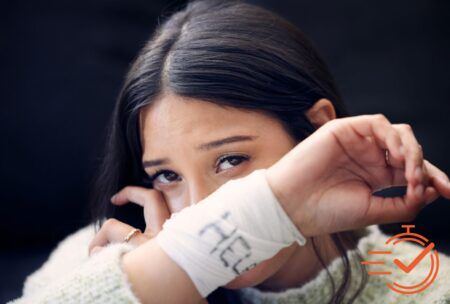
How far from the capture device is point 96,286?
0.69m

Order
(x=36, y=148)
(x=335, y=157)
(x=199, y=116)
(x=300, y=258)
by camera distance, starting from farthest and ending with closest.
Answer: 1. (x=36, y=148)
2. (x=300, y=258)
3. (x=199, y=116)
4. (x=335, y=157)

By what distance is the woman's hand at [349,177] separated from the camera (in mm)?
623

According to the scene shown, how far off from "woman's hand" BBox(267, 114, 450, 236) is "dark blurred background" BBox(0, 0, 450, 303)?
0.62m

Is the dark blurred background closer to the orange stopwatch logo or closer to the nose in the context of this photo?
the orange stopwatch logo

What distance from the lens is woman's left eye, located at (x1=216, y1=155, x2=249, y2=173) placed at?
81 centimetres

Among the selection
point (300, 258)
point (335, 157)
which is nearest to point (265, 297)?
point (300, 258)

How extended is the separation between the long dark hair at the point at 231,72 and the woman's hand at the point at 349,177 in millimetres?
198

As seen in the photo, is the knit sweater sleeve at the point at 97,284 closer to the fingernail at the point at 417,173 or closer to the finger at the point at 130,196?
the finger at the point at 130,196

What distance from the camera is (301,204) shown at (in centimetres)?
66

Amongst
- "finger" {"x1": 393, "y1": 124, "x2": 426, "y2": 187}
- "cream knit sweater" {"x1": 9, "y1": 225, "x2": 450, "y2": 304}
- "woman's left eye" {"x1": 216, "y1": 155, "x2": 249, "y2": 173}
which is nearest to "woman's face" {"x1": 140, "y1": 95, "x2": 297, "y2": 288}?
Result: "woman's left eye" {"x1": 216, "y1": 155, "x2": 249, "y2": 173}

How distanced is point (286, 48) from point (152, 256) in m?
0.41

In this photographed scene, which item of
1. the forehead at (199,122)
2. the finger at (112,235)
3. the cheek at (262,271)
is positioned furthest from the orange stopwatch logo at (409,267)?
the finger at (112,235)

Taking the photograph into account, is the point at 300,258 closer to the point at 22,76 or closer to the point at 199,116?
the point at 199,116

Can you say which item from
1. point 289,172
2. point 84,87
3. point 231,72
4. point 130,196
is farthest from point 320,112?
point 84,87
